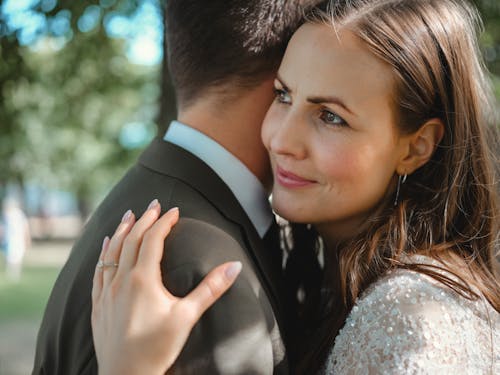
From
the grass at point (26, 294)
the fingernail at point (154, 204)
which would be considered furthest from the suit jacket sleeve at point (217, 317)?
the grass at point (26, 294)

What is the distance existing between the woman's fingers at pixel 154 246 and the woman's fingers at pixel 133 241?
43 millimetres

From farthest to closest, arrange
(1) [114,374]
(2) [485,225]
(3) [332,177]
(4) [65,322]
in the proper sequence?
(2) [485,225]
(3) [332,177]
(4) [65,322]
(1) [114,374]

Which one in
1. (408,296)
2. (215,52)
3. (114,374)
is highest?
(215,52)

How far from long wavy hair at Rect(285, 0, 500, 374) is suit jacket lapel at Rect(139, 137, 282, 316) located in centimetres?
30

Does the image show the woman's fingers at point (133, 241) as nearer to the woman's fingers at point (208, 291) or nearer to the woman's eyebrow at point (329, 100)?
the woman's fingers at point (208, 291)

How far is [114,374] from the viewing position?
1845 mm

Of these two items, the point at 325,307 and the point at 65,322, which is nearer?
the point at 65,322

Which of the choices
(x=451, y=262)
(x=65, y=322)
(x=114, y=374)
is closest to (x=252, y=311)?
(x=114, y=374)

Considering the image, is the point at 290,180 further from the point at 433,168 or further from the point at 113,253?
the point at 113,253

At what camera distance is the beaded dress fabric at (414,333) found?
1.97m

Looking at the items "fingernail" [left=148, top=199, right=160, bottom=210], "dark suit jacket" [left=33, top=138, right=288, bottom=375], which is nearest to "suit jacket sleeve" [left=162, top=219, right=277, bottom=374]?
"dark suit jacket" [left=33, top=138, right=288, bottom=375]

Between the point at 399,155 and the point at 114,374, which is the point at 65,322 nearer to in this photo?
the point at 114,374

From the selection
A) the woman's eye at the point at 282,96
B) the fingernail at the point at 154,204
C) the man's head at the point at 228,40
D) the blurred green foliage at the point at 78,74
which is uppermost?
the man's head at the point at 228,40

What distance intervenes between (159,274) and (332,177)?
2.55 ft
